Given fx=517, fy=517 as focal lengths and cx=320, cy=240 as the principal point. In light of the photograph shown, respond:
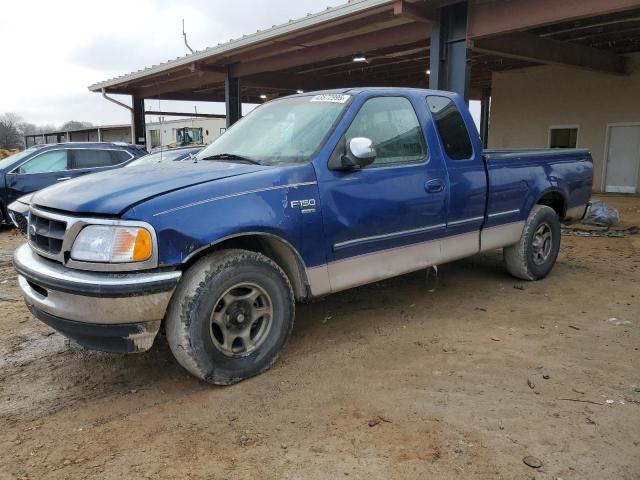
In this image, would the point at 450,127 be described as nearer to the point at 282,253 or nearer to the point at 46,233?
the point at 282,253

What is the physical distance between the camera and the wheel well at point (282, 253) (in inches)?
139

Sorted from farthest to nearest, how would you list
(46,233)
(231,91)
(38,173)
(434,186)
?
1. (231,91)
2. (38,173)
3. (434,186)
4. (46,233)

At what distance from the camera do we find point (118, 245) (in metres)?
2.93

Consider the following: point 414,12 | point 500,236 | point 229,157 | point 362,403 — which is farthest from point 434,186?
point 414,12

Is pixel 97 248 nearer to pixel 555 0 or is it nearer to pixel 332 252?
pixel 332 252

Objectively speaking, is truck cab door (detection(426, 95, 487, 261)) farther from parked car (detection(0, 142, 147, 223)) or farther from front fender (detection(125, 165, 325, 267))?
parked car (detection(0, 142, 147, 223))

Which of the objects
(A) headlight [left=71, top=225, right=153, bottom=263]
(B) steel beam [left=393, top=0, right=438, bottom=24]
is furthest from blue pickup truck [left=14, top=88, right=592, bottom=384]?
(B) steel beam [left=393, top=0, right=438, bottom=24]

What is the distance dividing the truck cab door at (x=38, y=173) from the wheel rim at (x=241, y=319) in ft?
28.5

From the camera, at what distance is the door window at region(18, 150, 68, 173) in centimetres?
1051

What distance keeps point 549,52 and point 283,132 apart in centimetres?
998

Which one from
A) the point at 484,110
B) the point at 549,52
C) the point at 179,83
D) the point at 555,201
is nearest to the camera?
the point at 555,201

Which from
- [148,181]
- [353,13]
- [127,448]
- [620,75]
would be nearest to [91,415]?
[127,448]

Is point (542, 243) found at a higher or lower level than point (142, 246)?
lower

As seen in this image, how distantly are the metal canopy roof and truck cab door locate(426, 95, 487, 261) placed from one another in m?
4.70
